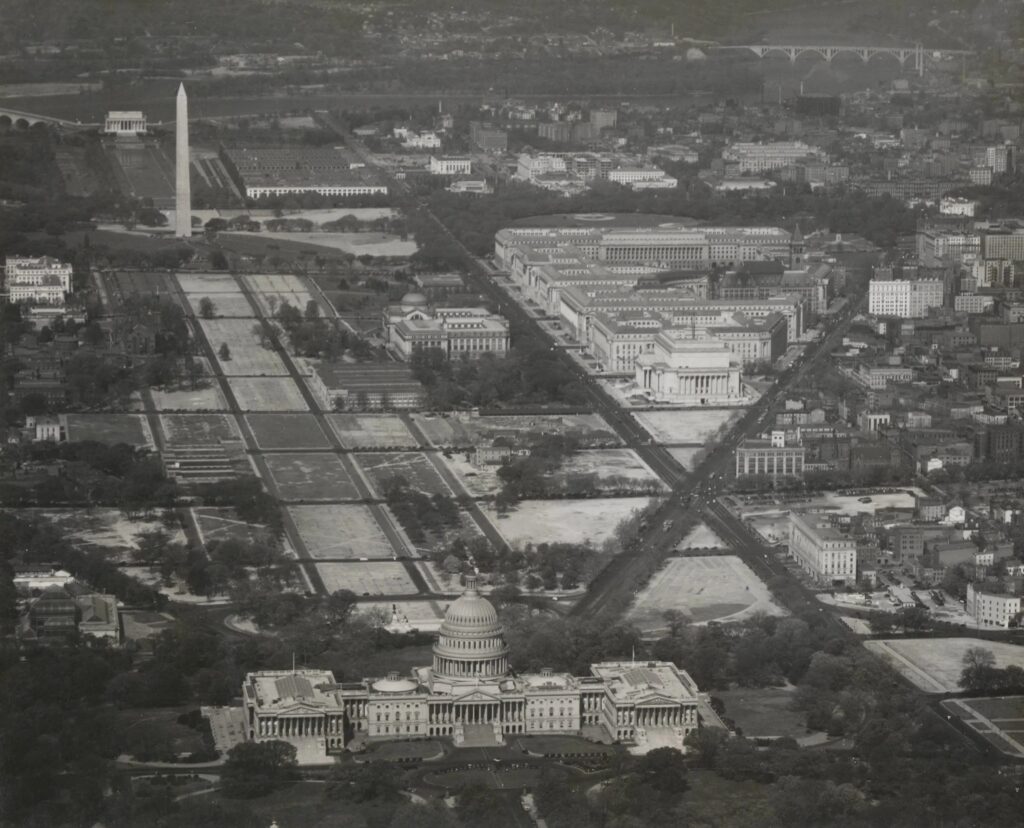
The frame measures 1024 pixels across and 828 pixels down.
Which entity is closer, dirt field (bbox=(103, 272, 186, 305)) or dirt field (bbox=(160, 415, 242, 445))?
dirt field (bbox=(160, 415, 242, 445))

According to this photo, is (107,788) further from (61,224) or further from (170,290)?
(61,224)

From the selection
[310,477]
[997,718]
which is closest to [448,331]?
[310,477]

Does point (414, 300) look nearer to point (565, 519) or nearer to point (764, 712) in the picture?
point (565, 519)

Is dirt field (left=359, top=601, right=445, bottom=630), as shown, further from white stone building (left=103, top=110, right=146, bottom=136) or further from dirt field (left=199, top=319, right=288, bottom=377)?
white stone building (left=103, top=110, right=146, bottom=136)

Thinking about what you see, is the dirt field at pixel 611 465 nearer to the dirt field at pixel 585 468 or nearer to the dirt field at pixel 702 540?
the dirt field at pixel 585 468

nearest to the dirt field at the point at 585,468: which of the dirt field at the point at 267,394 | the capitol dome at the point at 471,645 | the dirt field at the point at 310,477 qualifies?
the dirt field at the point at 310,477

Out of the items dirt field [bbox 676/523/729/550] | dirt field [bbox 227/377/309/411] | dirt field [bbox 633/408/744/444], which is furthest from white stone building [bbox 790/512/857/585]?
dirt field [bbox 227/377/309/411]

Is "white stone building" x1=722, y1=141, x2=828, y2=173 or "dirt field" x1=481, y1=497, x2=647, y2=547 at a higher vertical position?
"dirt field" x1=481, y1=497, x2=647, y2=547
